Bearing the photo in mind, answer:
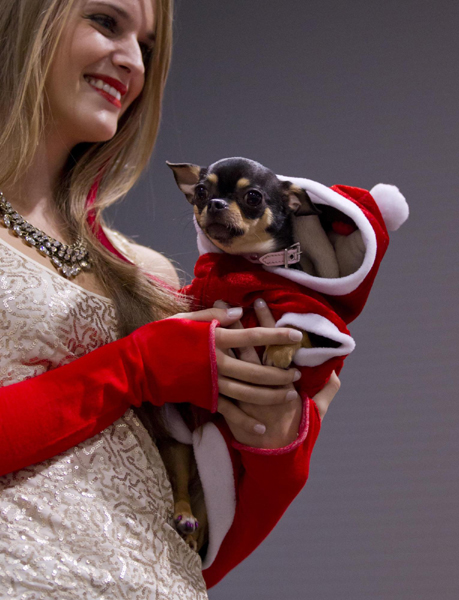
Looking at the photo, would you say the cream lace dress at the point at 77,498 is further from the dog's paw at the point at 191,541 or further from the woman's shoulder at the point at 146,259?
the woman's shoulder at the point at 146,259

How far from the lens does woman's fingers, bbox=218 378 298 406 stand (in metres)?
0.90

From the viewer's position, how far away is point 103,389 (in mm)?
854

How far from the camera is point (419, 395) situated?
193 centimetres

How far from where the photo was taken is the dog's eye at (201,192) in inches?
38.8

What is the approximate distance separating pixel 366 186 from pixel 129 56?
44.7 inches

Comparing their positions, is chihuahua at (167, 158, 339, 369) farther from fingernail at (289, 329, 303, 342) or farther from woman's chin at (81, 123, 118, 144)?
woman's chin at (81, 123, 118, 144)

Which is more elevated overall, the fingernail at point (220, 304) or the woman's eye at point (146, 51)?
the woman's eye at point (146, 51)

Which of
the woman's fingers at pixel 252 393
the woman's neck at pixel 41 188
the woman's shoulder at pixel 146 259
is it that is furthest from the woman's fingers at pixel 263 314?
the woman's neck at pixel 41 188

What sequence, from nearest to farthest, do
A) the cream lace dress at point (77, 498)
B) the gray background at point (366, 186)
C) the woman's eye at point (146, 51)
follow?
the cream lace dress at point (77, 498), the woman's eye at point (146, 51), the gray background at point (366, 186)

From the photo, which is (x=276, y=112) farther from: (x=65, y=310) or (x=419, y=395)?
(x=65, y=310)

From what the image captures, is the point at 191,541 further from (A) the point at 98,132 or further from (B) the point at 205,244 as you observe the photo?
(A) the point at 98,132

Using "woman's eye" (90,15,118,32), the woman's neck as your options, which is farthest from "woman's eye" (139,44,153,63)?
the woman's neck

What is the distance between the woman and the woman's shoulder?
0.25ft

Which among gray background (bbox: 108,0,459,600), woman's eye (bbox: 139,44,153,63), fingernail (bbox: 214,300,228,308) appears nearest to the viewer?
fingernail (bbox: 214,300,228,308)
